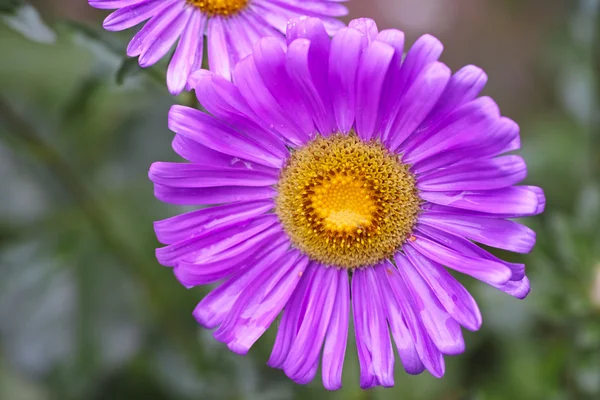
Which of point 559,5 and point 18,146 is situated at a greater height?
point 559,5

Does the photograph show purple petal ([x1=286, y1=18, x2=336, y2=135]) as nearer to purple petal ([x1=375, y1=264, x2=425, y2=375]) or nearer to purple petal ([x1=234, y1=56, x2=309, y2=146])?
purple petal ([x1=234, y1=56, x2=309, y2=146])

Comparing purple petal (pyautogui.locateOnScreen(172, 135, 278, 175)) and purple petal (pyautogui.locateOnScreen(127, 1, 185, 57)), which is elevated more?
purple petal (pyautogui.locateOnScreen(127, 1, 185, 57))

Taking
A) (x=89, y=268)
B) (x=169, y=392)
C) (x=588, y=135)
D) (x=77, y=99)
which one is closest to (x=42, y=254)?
(x=89, y=268)

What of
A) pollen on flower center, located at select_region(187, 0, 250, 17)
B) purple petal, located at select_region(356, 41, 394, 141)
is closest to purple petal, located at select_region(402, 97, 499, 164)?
purple petal, located at select_region(356, 41, 394, 141)

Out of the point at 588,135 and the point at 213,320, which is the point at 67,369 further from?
the point at 588,135

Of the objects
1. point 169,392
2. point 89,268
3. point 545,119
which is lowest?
point 169,392

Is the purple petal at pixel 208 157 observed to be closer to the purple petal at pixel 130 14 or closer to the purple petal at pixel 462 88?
the purple petal at pixel 130 14

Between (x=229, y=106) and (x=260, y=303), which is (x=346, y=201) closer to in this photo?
(x=260, y=303)
